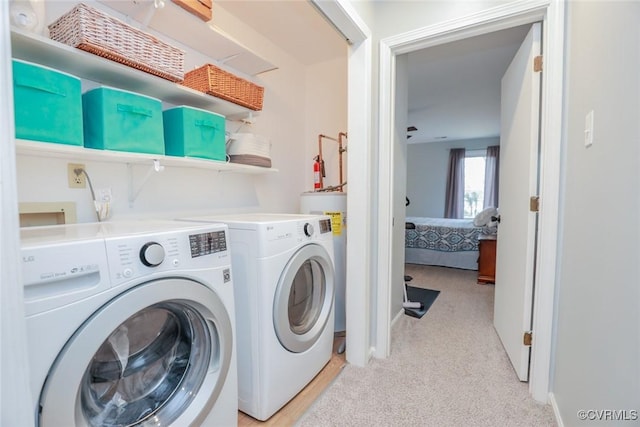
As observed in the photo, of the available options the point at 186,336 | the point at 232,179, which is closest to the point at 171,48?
the point at 232,179

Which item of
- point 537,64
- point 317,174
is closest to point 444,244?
point 317,174

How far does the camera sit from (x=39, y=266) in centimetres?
65

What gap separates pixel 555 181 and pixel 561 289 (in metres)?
0.53

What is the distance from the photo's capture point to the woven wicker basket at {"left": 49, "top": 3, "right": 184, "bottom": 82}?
3.43 feet

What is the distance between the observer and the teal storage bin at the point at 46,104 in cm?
92

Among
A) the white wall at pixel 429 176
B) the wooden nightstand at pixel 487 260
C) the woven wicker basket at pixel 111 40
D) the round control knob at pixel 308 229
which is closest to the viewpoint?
the woven wicker basket at pixel 111 40

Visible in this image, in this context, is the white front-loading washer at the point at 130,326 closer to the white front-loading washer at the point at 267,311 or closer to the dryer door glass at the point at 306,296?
the white front-loading washer at the point at 267,311

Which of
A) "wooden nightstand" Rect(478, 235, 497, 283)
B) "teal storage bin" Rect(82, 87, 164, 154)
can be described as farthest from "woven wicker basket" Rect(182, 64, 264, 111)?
"wooden nightstand" Rect(478, 235, 497, 283)

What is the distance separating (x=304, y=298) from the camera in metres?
1.69

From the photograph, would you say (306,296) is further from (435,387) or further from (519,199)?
(519,199)

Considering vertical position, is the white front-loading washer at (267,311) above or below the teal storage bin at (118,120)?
below

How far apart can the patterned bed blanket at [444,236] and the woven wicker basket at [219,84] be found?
3449 millimetres

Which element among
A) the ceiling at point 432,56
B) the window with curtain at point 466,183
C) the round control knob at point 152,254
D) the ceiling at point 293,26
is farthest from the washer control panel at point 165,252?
the window with curtain at point 466,183

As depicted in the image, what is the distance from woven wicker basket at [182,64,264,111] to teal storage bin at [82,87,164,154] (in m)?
0.35
